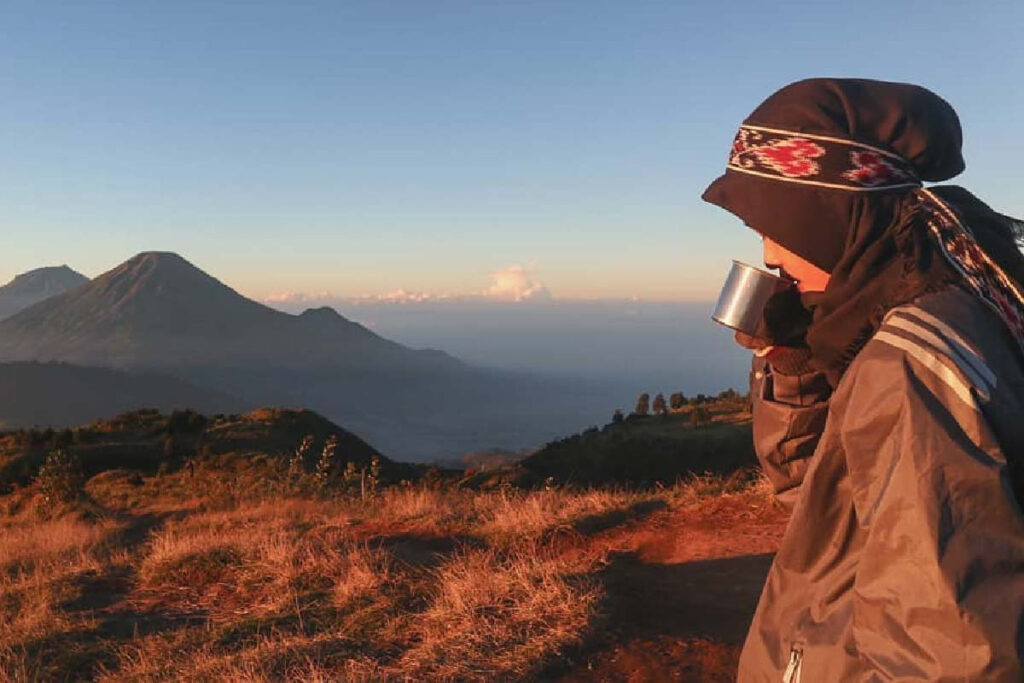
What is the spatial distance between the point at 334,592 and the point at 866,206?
505cm

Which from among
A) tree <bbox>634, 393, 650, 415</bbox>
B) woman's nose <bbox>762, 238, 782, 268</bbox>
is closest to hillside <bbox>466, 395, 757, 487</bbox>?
tree <bbox>634, 393, 650, 415</bbox>

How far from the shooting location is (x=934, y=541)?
3.55 feet

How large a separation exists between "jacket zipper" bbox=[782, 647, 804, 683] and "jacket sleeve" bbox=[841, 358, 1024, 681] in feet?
0.71

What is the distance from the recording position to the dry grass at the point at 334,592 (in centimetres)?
418

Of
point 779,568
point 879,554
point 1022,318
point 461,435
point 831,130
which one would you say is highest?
point 831,130

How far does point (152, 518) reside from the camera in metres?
12.3

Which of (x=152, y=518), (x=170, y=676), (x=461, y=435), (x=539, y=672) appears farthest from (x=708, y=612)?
(x=461, y=435)

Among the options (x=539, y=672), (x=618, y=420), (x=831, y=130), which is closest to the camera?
(x=831, y=130)

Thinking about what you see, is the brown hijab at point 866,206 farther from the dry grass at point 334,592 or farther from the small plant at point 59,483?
the small plant at point 59,483

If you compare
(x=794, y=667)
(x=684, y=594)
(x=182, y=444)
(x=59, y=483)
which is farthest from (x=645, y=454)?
(x=794, y=667)

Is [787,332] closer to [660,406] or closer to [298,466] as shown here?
[298,466]

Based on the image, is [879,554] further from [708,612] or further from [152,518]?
[152,518]

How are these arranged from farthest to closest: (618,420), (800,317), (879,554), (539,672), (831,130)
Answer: (618,420) < (539,672) < (800,317) < (831,130) < (879,554)

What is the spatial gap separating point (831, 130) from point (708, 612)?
13.4 ft
